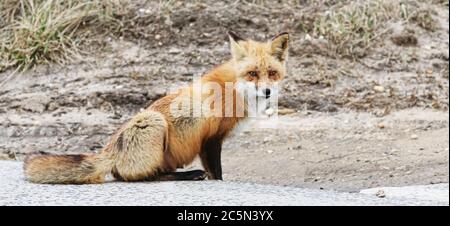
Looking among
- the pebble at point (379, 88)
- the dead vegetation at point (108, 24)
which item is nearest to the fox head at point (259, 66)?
the pebble at point (379, 88)

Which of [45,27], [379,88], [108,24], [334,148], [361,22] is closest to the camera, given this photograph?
[334,148]

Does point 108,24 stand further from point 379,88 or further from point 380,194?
point 380,194

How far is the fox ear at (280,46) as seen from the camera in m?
6.13

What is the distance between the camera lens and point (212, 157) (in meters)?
5.98

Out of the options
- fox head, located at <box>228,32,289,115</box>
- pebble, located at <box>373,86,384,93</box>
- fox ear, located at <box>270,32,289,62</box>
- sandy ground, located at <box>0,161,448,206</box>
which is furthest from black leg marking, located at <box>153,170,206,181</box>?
pebble, located at <box>373,86,384,93</box>

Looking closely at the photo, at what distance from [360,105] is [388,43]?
1594 mm

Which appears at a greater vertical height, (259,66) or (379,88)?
(259,66)

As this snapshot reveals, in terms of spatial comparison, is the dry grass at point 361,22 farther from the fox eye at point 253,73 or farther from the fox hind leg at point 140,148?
the fox hind leg at point 140,148

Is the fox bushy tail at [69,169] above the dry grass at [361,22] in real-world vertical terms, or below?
below

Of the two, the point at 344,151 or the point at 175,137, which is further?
the point at 344,151

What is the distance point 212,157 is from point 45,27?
588cm

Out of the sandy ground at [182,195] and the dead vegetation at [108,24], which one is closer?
the sandy ground at [182,195]

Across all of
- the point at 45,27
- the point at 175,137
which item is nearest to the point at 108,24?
the point at 45,27

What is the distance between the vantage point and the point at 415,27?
1200 cm
